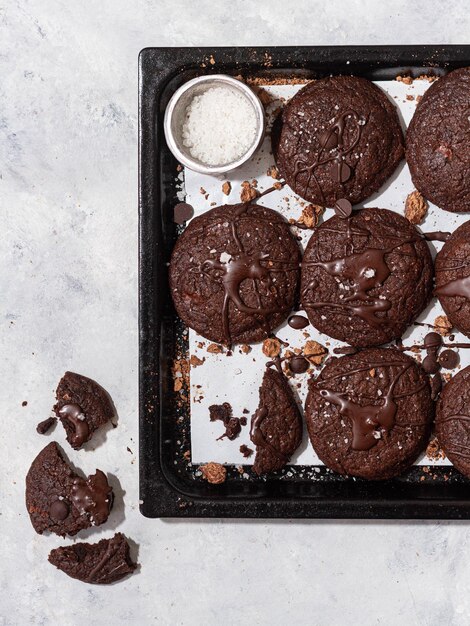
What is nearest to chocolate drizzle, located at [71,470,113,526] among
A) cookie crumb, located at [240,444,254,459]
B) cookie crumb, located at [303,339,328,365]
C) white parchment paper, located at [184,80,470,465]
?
white parchment paper, located at [184,80,470,465]

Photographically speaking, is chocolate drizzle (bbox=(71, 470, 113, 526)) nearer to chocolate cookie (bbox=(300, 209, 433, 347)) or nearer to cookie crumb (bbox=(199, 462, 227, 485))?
cookie crumb (bbox=(199, 462, 227, 485))

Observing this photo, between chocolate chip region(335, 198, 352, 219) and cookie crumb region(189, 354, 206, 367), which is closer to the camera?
chocolate chip region(335, 198, 352, 219)

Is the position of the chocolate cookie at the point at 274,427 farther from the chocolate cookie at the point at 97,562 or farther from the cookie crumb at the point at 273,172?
the cookie crumb at the point at 273,172

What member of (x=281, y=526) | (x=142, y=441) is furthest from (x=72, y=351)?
(x=281, y=526)

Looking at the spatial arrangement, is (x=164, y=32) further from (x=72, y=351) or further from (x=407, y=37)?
(x=72, y=351)

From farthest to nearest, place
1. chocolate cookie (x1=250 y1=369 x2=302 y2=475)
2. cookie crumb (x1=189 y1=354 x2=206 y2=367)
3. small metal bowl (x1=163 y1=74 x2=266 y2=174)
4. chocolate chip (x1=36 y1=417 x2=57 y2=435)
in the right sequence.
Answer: chocolate chip (x1=36 y1=417 x2=57 y2=435) → cookie crumb (x1=189 y1=354 x2=206 y2=367) → chocolate cookie (x1=250 y1=369 x2=302 y2=475) → small metal bowl (x1=163 y1=74 x2=266 y2=174)

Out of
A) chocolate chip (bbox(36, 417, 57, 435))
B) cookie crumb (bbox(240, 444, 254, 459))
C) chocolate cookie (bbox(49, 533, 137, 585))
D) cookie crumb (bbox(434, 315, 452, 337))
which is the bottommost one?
chocolate cookie (bbox(49, 533, 137, 585))
